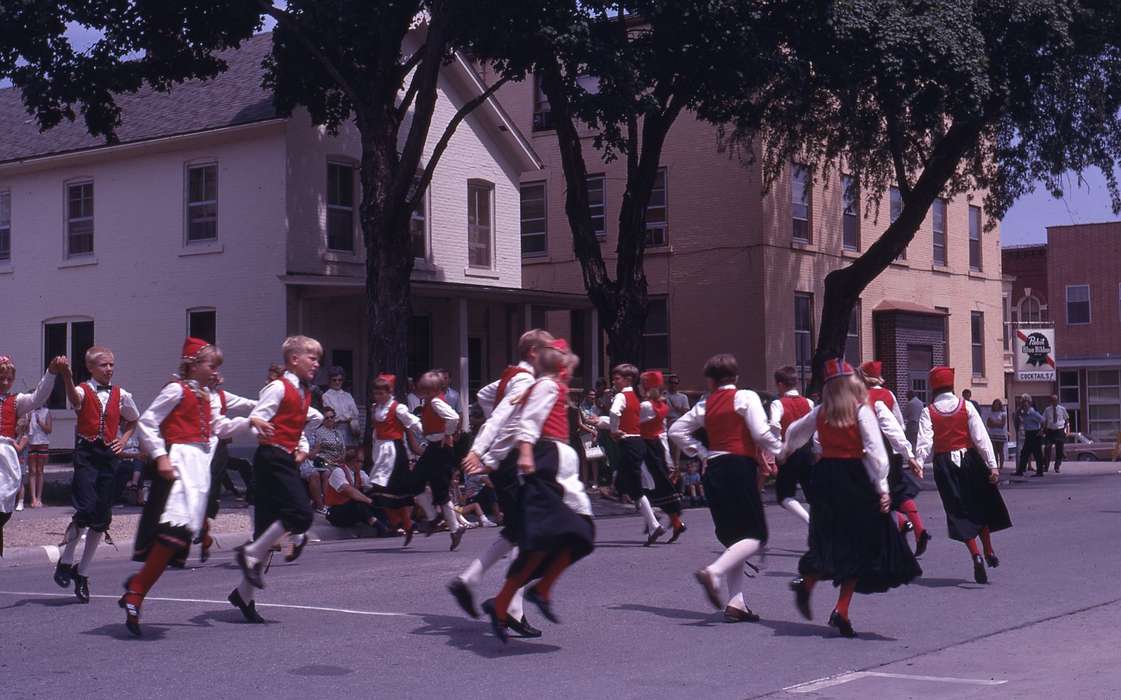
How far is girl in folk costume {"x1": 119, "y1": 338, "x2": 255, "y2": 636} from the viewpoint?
29.2ft

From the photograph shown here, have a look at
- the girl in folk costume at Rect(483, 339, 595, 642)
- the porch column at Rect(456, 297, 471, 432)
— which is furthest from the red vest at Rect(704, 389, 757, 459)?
the porch column at Rect(456, 297, 471, 432)

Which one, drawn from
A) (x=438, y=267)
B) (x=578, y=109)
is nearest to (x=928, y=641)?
(x=578, y=109)

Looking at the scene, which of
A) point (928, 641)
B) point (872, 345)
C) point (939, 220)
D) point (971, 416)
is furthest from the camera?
point (939, 220)

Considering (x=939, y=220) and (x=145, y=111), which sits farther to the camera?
(x=939, y=220)

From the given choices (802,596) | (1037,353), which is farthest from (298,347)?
(1037,353)

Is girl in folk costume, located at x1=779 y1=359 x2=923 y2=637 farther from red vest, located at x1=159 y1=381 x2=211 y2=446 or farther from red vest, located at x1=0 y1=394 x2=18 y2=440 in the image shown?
red vest, located at x1=0 y1=394 x2=18 y2=440

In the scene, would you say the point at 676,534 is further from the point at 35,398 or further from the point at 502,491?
the point at 35,398

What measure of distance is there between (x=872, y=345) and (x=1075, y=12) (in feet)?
48.3

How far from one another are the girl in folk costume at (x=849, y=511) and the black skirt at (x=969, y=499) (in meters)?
2.77

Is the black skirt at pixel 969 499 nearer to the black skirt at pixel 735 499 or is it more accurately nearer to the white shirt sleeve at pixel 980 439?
the white shirt sleeve at pixel 980 439

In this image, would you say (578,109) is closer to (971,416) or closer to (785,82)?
(785,82)

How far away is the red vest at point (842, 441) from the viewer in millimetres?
9164

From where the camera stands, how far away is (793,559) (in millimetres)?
13695

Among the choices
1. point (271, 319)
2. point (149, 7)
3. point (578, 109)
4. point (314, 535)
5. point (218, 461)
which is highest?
point (149, 7)
